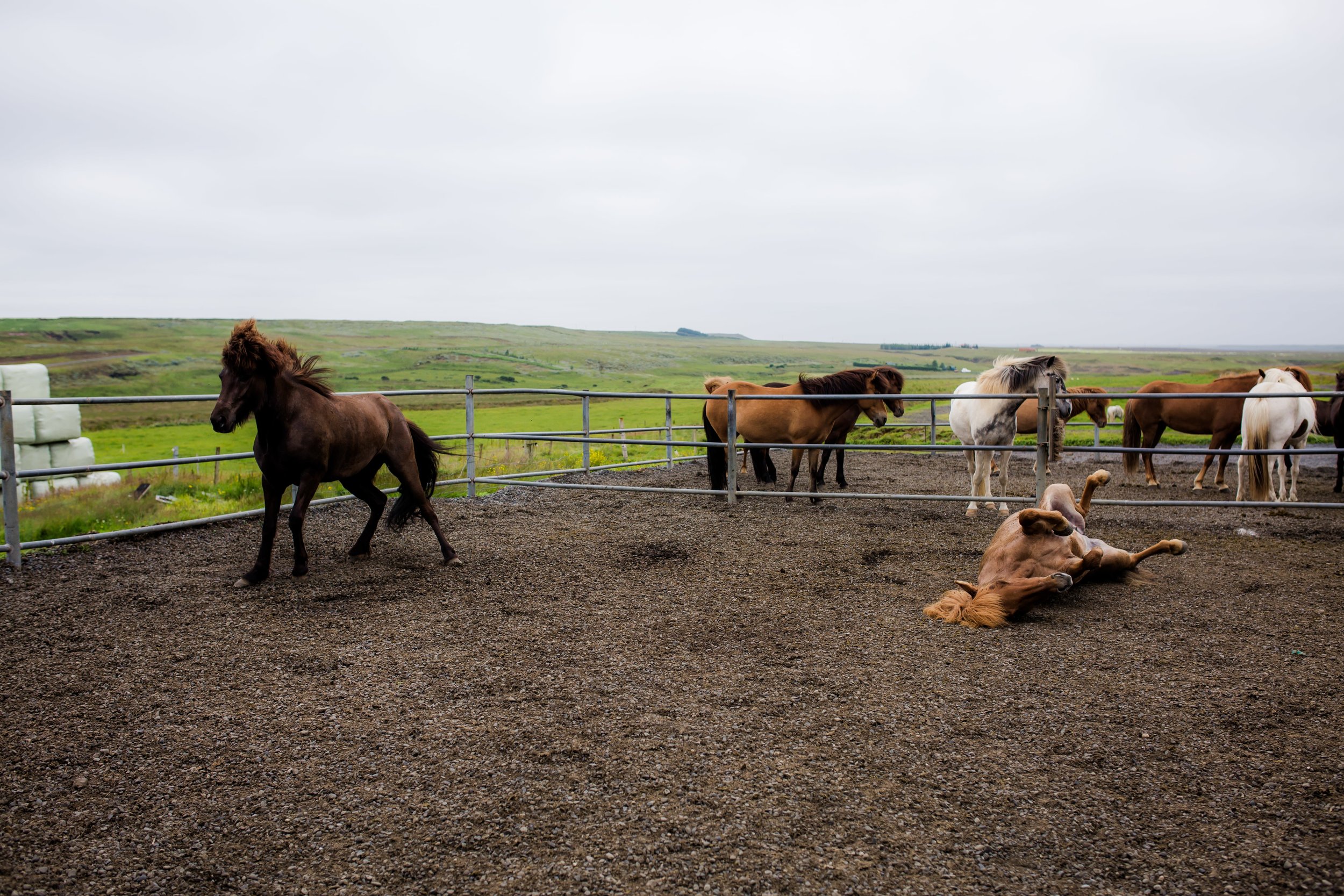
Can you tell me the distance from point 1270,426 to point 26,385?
63.9ft

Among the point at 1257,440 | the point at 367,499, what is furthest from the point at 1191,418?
the point at 367,499

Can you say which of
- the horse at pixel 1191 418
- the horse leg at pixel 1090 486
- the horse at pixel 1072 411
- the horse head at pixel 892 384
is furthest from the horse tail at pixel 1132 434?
the horse leg at pixel 1090 486

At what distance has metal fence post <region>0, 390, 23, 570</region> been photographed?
5020mm

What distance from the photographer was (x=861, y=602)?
4.50m

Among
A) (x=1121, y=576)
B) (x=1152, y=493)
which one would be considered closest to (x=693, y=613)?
(x=1121, y=576)

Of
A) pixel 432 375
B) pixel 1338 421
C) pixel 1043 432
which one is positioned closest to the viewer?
pixel 1043 432

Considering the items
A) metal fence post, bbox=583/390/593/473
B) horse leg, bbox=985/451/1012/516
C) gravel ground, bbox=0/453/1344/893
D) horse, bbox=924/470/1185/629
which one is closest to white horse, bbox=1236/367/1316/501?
horse leg, bbox=985/451/1012/516

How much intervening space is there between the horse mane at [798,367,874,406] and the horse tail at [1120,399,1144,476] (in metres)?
4.28

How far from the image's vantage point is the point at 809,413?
850cm

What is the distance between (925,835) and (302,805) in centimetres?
190

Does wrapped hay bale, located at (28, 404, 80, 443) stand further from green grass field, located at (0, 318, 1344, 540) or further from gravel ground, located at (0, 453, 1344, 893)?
gravel ground, located at (0, 453, 1344, 893)

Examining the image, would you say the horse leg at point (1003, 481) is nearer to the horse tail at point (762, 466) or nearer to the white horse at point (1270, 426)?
the white horse at point (1270, 426)

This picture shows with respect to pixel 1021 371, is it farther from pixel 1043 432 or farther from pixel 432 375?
pixel 432 375

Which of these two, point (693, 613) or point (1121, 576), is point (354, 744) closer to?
point (693, 613)
